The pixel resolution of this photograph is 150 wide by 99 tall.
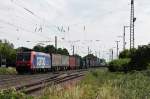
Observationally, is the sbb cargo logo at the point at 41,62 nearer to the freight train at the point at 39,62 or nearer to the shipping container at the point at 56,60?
the freight train at the point at 39,62

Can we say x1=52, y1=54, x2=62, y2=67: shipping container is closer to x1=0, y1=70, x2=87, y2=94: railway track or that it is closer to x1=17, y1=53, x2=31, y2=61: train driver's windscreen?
x1=17, y1=53, x2=31, y2=61: train driver's windscreen

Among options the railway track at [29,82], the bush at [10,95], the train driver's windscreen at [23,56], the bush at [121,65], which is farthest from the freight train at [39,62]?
the bush at [10,95]

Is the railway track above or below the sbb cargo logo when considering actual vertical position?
below

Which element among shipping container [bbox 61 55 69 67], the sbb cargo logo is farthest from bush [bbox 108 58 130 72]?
shipping container [bbox 61 55 69 67]

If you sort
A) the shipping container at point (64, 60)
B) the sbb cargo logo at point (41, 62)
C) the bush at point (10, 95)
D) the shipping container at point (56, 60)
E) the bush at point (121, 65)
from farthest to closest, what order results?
the shipping container at point (64, 60) < the shipping container at point (56, 60) < the sbb cargo logo at point (41, 62) < the bush at point (121, 65) < the bush at point (10, 95)

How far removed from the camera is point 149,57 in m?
51.9

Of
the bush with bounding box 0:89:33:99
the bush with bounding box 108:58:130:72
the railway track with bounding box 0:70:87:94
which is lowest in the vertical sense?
the railway track with bounding box 0:70:87:94

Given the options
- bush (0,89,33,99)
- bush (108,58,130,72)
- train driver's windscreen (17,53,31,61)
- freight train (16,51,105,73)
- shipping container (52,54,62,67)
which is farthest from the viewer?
shipping container (52,54,62,67)

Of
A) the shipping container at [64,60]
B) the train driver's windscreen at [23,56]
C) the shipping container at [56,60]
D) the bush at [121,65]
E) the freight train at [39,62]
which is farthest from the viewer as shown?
the shipping container at [64,60]

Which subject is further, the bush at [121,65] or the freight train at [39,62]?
the freight train at [39,62]

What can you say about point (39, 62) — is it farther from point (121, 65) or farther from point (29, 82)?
point (29, 82)

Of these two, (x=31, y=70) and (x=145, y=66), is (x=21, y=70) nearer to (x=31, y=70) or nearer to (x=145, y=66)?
(x=31, y=70)

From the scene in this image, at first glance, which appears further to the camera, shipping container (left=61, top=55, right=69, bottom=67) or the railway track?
shipping container (left=61, top=55, right=69, bottom=67)

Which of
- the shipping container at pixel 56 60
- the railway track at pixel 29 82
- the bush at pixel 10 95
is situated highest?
the shipping container at pixel 56 60
